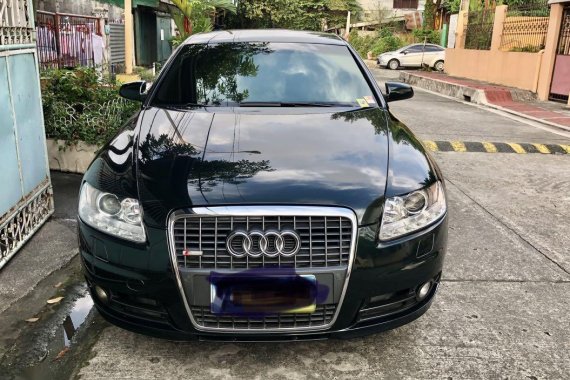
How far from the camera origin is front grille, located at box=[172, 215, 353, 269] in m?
2.32

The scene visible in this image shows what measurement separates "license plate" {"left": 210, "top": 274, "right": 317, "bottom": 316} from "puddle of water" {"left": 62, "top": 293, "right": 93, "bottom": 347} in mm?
1079

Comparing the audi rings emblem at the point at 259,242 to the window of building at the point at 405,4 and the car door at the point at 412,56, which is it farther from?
the window of building at the point at 405,4

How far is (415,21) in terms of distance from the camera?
37375mm

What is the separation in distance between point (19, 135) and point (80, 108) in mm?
2076

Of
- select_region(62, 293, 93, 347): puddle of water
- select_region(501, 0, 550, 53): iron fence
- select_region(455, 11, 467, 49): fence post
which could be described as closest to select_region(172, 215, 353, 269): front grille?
select_region(62, 293, 93, 347): puddle of water

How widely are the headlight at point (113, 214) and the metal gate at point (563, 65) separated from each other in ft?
41.1

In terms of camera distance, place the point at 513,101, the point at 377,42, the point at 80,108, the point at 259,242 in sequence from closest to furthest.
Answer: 1. the point at 259,242
2. the point at 80,108
3. the point at 513,101
4. the point at 377,42

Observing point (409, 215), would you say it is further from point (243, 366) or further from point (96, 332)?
point (96, 332)

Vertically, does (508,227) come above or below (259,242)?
below

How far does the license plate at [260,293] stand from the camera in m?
Answer: 2.31

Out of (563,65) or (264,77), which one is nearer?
(264,77)

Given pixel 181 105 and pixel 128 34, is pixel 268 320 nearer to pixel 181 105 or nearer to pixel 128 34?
pixel 181 105

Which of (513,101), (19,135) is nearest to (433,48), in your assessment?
(513,101)

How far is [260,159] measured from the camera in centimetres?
267
